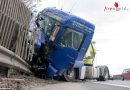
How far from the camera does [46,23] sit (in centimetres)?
2059

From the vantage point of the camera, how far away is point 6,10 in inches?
432

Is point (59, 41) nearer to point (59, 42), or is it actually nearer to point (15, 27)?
point (59, 42)

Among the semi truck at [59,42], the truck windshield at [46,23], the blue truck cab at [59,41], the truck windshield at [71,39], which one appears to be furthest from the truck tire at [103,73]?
the truck windshield at [46,23]

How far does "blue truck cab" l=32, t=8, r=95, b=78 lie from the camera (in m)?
19.1

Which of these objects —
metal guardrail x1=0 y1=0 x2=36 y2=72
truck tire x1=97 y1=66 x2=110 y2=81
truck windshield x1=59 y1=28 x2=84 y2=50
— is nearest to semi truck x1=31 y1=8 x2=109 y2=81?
truck windshield x1=59 y1=28 x2=84 y2=50

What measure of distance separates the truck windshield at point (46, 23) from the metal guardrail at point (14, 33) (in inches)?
229

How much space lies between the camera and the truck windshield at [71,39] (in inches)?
779

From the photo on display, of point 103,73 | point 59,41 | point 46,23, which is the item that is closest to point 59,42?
point 59,41

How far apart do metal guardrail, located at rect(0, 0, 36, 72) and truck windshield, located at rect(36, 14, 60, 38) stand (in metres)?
5.81

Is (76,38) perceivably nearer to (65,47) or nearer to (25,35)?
(65,47)

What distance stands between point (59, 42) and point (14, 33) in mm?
7527

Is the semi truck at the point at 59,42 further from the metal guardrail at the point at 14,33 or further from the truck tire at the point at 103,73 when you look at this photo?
the truck tire at the point at 103,73

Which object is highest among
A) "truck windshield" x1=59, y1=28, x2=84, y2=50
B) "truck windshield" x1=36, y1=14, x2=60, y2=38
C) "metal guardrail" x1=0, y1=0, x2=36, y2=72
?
"truck windshield" x1=36, y1=14, x2=60, y2=38

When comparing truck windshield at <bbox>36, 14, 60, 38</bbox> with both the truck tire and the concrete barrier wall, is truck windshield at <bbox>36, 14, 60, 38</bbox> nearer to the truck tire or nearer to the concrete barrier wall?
the concrete barrier wall
